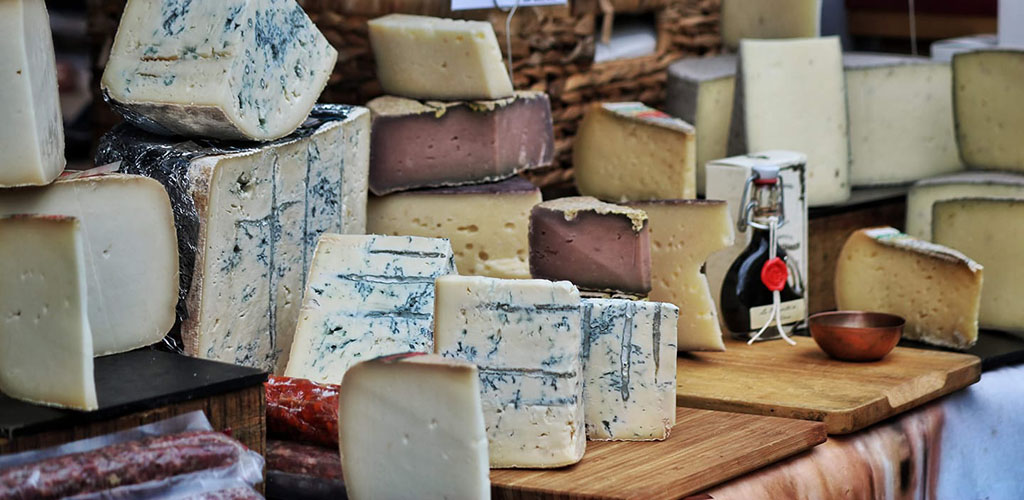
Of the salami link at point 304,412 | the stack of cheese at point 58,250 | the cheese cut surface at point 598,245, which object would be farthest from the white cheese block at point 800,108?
the stack of cheese at point 58,250

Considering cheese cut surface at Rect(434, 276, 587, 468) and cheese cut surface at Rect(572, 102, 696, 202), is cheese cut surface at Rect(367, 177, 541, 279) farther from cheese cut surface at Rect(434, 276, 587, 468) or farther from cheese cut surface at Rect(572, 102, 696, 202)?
cheese cut surface at Rect(434, 276, 587, 468)

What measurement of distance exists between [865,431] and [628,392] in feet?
1.47

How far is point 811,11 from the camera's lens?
126 inches

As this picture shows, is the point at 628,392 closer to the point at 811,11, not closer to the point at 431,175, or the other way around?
the point at 431,175

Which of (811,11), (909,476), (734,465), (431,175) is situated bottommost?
(909,476)

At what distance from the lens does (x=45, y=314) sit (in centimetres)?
165

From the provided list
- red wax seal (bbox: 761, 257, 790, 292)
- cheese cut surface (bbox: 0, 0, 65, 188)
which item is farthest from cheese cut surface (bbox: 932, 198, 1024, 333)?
cheese cut surface (bbox: 0, 0, 65, 188)

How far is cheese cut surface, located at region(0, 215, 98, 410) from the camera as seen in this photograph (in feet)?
5.31

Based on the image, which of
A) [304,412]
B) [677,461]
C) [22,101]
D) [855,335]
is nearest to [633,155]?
[855,335]

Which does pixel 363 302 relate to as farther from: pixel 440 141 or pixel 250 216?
pixel 440 141

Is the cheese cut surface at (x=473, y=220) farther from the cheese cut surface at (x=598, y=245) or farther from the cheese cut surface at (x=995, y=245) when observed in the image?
the cheese cut surface at (x=995, y=245)

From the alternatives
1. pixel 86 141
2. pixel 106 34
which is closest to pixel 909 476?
pixel 106 34

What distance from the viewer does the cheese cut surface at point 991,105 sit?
9.56ft

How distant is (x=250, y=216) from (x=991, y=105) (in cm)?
168
